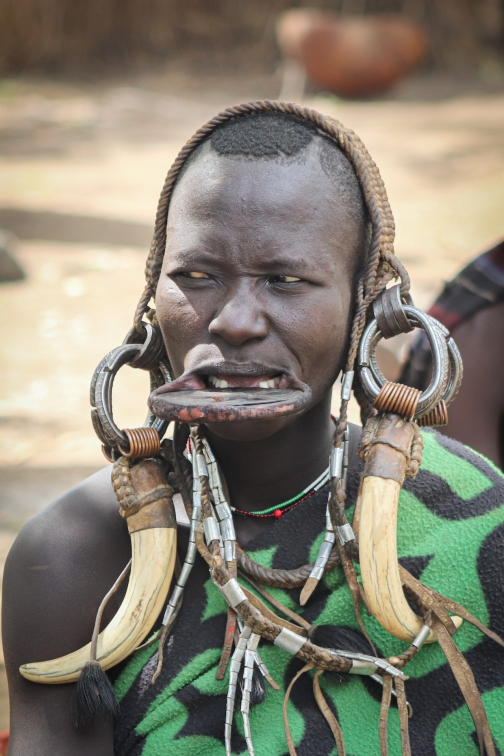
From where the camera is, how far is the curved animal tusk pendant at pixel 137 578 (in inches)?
68.5

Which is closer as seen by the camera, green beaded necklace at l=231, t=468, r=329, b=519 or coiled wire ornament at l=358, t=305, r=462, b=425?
coiled wire ornament at l=358, t=305, r=462, b=425

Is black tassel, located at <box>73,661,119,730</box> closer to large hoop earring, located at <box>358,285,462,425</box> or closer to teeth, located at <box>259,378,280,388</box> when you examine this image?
teeth, located at <box>259,378,280,388</box>

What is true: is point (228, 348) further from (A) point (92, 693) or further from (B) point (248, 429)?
(A) point (92, 693)

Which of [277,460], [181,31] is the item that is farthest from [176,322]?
[181,31]

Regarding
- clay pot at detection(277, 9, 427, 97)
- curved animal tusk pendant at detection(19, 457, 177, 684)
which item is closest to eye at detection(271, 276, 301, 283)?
curved animal tusk pendant at detection(19, 457, 177, 684)

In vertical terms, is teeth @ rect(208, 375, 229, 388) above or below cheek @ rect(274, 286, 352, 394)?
below

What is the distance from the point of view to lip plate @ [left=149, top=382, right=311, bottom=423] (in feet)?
5.12

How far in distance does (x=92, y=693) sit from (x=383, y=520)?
2.02 feet

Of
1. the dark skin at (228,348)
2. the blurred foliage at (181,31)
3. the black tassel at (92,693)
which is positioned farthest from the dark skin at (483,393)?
the blurred foliage at (181,31)

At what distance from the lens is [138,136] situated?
38.4 ft

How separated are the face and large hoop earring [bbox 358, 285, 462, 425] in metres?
0.07

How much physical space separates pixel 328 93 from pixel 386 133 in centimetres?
233

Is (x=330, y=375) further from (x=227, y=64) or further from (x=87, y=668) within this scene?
(x=227, y=64)

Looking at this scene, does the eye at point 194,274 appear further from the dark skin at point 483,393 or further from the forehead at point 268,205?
the dark skin at point 483,393
